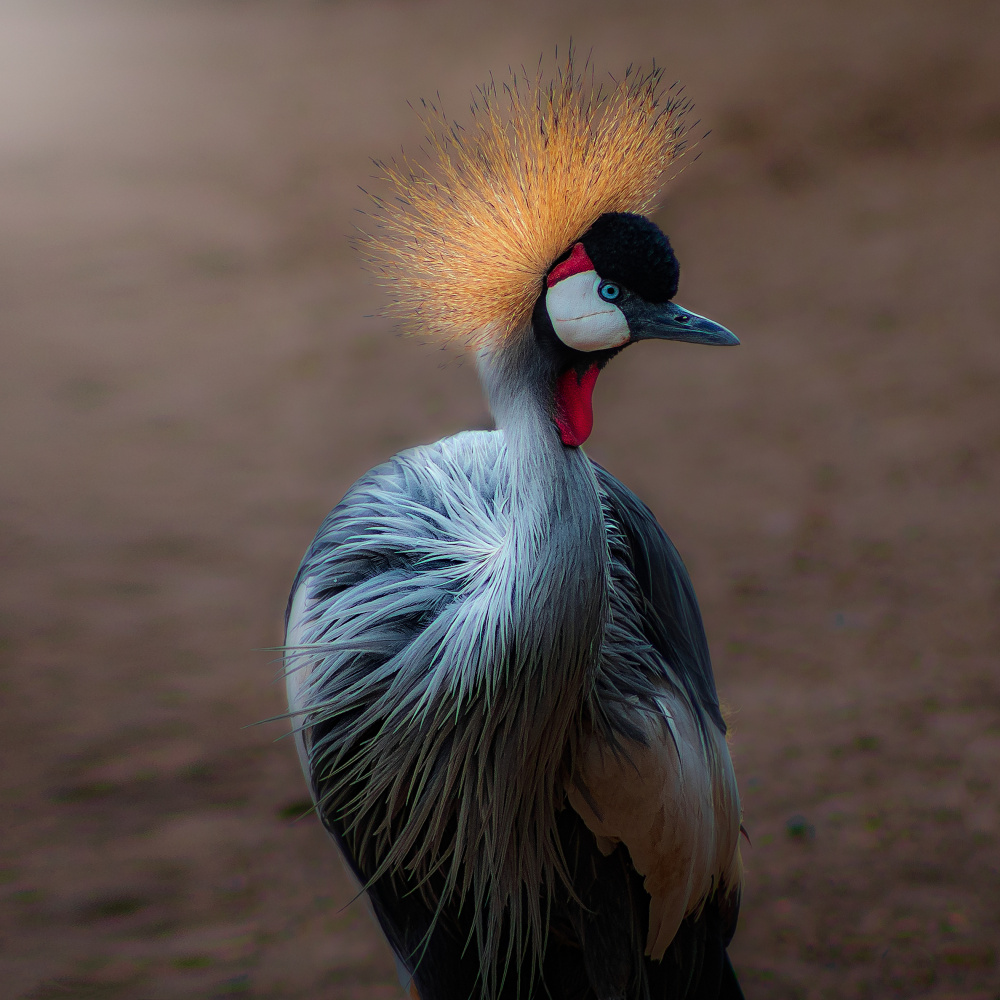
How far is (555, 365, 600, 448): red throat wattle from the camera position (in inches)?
45.0

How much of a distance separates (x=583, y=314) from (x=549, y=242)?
10 cm

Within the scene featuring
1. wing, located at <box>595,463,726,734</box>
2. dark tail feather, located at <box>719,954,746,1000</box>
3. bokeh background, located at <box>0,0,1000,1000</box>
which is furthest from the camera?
bokeh background, located at <box>0,0,1000,1000</box>

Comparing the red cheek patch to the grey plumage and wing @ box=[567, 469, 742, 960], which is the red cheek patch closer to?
the grey plumage

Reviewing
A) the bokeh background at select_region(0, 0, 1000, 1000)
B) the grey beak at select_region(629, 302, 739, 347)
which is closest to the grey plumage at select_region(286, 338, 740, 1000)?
the grey beak at select_region(629, 302, 739, 347)

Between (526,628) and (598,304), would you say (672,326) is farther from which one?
(526,628)

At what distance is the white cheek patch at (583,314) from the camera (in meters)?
1.13

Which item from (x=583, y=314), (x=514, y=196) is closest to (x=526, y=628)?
(x=583, y=314)

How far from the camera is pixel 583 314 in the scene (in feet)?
3.71

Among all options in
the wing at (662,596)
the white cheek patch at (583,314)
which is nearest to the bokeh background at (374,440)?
the wing at (662,596)

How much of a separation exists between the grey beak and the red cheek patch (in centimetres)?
8

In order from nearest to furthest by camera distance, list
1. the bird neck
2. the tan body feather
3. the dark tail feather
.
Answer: the bird neck → the tan body feather → the dark tail feather

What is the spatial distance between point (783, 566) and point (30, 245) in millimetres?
4017

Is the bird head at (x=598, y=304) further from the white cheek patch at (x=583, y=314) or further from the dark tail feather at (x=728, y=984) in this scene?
the dark tail feather at (x=728, y=984)

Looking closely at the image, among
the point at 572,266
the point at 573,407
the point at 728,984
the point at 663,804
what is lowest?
the point at 728,984
